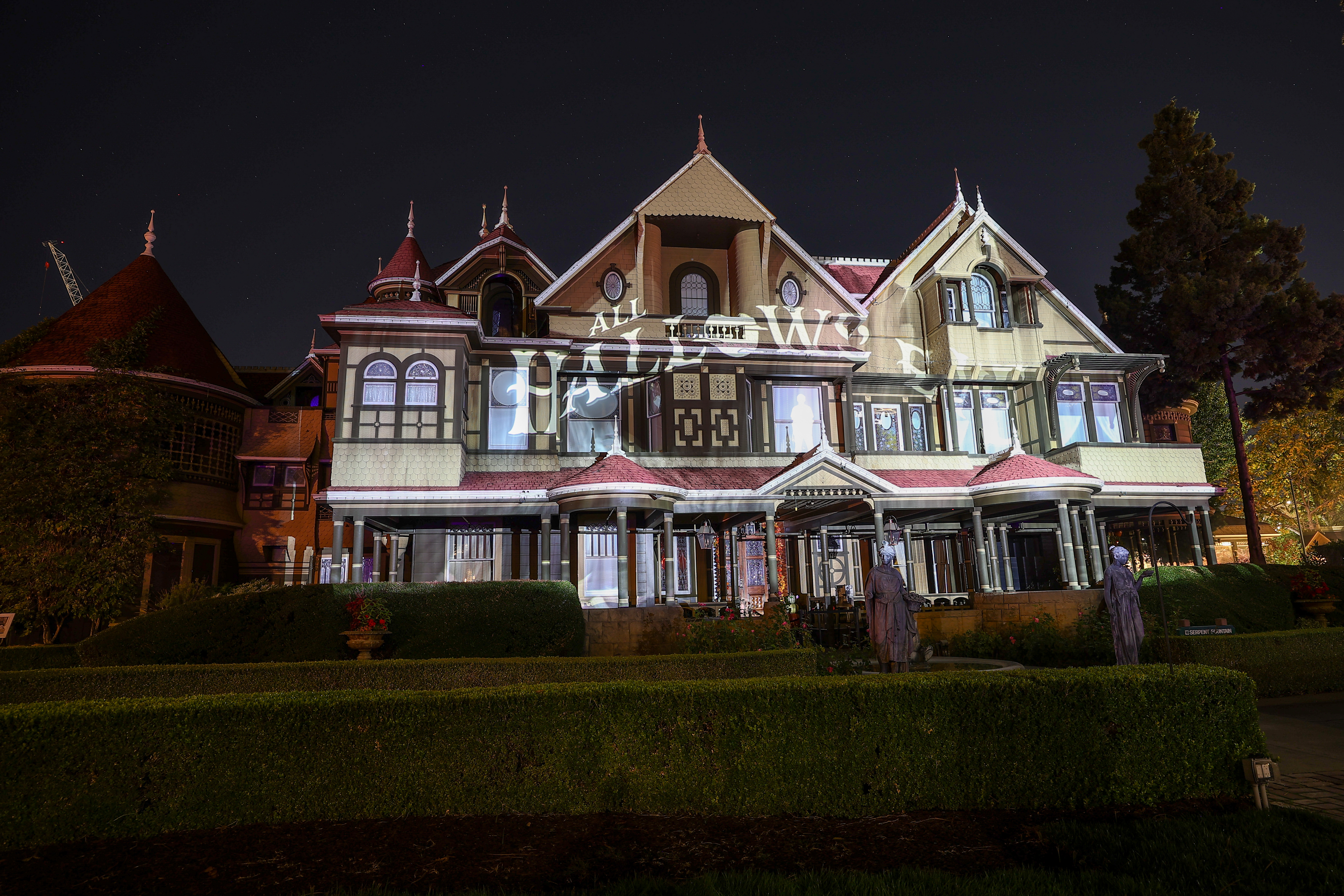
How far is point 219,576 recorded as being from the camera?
2509 centimetres

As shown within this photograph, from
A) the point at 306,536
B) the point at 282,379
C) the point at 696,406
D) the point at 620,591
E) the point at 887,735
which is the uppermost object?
the point at 282,379

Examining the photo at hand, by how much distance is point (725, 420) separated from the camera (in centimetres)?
2353

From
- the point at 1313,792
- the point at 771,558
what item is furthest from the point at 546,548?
the point at 1313,792

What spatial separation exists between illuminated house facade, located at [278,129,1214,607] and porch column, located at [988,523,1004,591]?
122mm

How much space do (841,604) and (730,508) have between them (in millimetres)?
3945

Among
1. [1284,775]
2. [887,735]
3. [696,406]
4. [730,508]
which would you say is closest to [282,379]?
[696,406]

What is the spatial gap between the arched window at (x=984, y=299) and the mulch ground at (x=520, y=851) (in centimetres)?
2209

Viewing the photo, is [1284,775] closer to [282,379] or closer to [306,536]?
[306,536]

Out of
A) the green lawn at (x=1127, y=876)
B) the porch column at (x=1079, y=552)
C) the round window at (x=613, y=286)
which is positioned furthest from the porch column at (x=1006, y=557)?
the green lawn at (x=1127, y=876)

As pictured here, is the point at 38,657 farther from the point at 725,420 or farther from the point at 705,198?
the point at 705,198

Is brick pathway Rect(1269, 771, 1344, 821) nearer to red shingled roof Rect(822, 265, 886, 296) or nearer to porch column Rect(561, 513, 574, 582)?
porch column Rect(561, 513, 574, 582)

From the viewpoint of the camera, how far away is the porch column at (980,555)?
22.0 metres

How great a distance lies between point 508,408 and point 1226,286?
25.9 metres

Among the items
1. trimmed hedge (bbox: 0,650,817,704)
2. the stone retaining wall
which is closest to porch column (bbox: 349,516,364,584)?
the stone retaining wall
